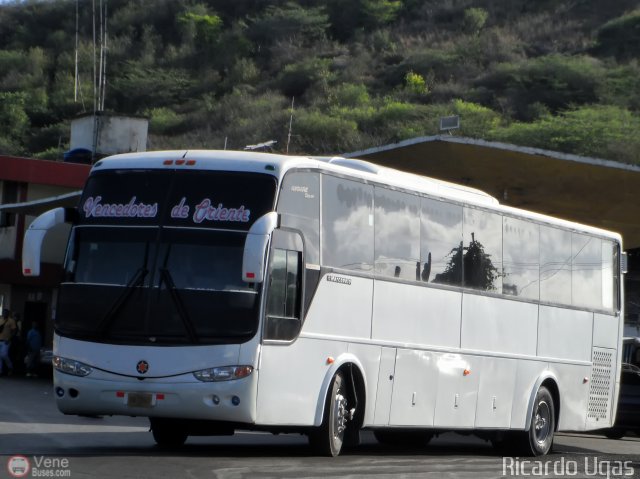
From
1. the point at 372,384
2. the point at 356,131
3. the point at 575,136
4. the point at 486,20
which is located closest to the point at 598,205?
the point at 372,384

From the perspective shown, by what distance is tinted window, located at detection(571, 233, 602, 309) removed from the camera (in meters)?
19.2

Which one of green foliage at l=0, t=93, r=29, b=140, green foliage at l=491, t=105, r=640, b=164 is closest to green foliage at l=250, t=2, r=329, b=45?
green foliage at l=0, t=93, r=29, b=140

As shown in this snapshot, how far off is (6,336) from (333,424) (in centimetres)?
2052

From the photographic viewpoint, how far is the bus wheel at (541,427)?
1820 centimetres

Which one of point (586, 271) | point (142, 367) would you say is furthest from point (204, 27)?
point (142, 367)

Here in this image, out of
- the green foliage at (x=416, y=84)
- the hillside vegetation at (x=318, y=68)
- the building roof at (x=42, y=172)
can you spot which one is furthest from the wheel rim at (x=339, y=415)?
the green foliage at (x=416, y=84)

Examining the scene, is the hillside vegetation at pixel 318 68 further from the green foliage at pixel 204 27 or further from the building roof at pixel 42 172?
the building roof at pixel 42 172

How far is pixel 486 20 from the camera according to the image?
11094 cm

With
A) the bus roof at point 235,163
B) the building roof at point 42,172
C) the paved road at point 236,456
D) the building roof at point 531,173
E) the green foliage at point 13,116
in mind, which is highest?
the green foliage at point 13,116

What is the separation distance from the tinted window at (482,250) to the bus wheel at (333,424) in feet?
10.2

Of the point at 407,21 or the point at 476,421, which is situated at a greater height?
the point at 407,21

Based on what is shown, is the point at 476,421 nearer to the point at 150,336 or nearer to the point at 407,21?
the point at 150,336

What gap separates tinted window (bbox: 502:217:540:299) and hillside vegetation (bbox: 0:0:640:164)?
47060 mm

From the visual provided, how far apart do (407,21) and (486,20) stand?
24.0 feet
